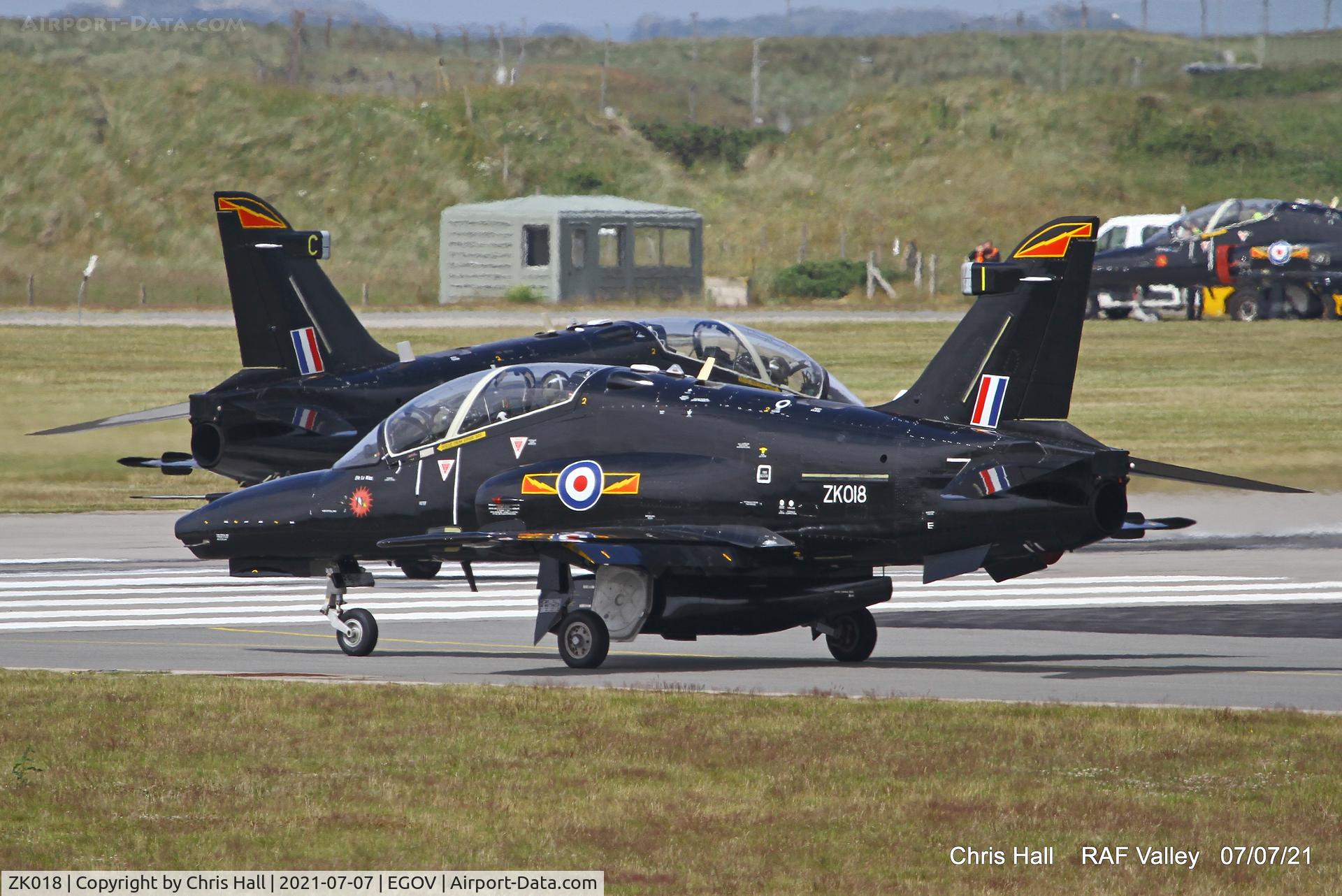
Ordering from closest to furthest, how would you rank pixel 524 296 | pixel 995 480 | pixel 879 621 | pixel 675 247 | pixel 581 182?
pixel 995 480
pixel 879 621
pixel 524 296
pixel 675 247
pixel 581 182

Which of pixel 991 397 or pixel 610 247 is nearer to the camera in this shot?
pixel 991 397

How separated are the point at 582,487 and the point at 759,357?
4.47m

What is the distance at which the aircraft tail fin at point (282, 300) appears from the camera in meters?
24.3

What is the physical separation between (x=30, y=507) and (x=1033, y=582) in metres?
17.0

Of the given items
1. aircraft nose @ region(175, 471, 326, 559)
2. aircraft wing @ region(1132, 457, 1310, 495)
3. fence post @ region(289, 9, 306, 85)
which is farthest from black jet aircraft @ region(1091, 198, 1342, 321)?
fence post @ region(289, 9, 306, 85)

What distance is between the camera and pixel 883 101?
330 ft

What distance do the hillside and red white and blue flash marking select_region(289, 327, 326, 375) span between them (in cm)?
5318

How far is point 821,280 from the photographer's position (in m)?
75.2

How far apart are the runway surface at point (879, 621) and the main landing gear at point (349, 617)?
170 mm

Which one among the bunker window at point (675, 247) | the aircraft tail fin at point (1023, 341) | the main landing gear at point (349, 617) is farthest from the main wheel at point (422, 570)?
the bunker window at point (675, 247)

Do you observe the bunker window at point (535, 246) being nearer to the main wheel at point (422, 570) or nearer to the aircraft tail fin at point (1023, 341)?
the main wheel at point (422, 570)

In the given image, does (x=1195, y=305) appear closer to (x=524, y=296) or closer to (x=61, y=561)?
(x=524, y=296)

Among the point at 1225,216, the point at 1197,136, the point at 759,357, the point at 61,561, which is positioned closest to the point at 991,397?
the point at 759,357

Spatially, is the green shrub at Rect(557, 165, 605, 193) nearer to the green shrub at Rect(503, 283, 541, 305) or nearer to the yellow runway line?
the green shrub at Rect(503, 283, 541, 305)
